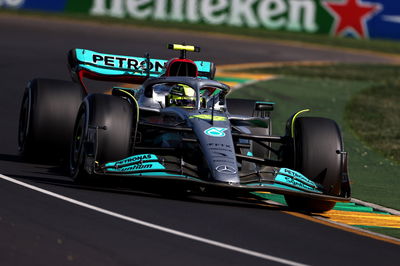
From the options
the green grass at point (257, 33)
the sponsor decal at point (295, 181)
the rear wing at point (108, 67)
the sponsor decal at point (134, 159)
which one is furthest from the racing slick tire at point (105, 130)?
the green grass at point (257, 33)

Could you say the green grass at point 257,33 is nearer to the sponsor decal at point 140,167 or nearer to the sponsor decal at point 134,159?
the sponsor decal at point 134,159

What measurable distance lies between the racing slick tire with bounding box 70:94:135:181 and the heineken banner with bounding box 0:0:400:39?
26723mm

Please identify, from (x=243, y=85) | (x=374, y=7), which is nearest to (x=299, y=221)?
(x=243, y=85)

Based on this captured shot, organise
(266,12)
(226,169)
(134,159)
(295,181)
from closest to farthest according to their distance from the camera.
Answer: (226,169), (134,159), (295,181), (266,12)

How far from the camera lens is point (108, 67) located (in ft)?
46.2

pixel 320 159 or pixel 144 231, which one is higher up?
pixel 320 159

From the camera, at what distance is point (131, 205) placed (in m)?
10.2

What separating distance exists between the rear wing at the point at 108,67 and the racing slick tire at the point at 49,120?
1342 millimetres

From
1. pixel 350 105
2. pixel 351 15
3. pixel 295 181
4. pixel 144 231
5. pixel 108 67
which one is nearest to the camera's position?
pixel 144 231

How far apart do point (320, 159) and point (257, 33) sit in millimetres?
27900

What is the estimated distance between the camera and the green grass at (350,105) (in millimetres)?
14180

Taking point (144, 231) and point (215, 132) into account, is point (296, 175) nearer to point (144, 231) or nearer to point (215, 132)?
point (215, 132)

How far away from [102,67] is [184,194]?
3.35 m

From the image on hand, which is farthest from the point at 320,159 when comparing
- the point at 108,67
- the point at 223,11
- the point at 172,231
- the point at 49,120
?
the point at 223,11
